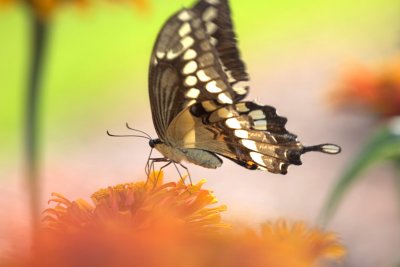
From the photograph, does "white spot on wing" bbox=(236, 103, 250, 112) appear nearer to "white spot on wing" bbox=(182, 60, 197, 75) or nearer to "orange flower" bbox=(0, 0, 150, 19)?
"white spot on wing" bbox=(182, 60, 197, 75)

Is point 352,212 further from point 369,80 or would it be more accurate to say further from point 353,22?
point 353,22

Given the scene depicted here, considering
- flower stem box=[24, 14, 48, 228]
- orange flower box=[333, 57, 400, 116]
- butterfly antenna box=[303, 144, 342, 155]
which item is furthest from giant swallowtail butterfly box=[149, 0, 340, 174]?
orange flower box=[333, 57, 400, 116]

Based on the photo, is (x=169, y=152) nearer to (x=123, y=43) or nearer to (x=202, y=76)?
(x=202, y=76)

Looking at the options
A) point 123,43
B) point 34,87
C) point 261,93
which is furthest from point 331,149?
point 123,43

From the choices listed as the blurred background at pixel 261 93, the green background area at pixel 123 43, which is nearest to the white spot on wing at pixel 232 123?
the blurred background at pixel 261 93

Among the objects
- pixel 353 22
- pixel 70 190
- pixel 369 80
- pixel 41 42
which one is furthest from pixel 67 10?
pixel 353 22

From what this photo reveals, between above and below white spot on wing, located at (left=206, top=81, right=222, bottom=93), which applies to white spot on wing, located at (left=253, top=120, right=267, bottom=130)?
above
